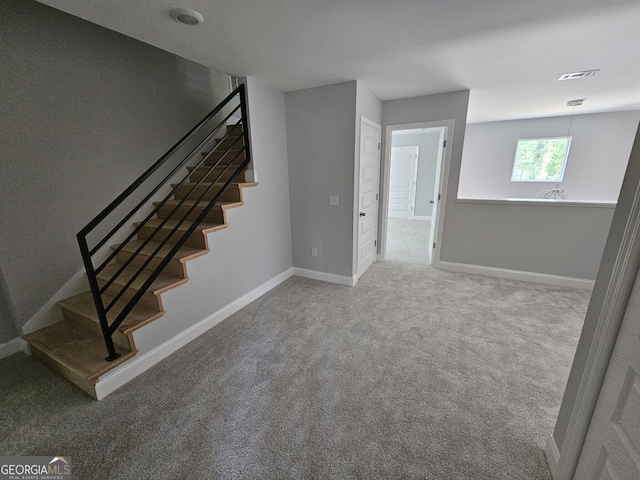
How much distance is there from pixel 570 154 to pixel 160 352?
26.1 feet

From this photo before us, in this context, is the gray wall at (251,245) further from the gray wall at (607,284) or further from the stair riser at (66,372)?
the gray wall at (607,284)

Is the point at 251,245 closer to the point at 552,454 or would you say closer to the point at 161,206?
the point at 161,206

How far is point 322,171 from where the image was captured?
10.4 feet

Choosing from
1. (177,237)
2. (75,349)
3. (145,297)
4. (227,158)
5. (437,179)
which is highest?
(227,158)

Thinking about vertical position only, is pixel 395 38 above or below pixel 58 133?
above

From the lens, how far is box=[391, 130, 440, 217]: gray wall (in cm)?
679

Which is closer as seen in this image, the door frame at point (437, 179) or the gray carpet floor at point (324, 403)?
the gray carpet floor at point (324, 403)

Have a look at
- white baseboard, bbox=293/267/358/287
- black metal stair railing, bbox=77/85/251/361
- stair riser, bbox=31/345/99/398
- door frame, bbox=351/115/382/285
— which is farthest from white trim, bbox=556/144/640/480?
stair riser, bbox=31/345/99/398

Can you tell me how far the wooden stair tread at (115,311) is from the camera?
184 cm

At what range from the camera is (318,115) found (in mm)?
3025

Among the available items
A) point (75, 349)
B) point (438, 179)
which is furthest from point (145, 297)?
point (438, 179)

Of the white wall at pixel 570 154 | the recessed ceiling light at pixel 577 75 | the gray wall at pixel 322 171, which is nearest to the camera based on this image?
the recessed ceiling light at pixel 577 75

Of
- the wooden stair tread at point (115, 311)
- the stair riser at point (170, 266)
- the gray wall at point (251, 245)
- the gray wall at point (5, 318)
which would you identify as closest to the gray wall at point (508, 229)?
the gray wall at point (251, 245)

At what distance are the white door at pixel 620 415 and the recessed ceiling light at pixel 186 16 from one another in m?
2.56
